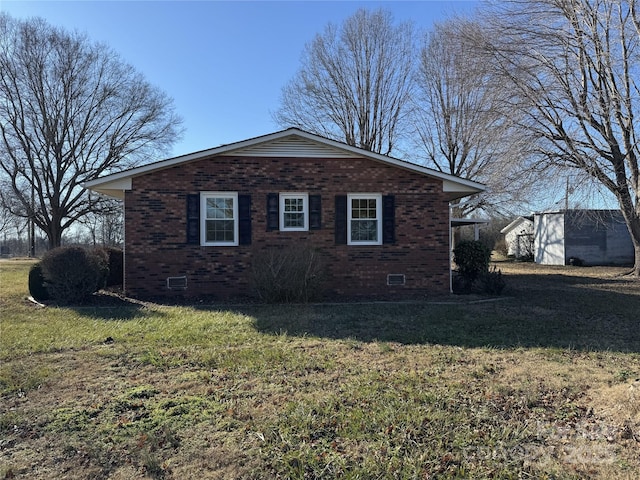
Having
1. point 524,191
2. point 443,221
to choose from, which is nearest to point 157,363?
point 443,221

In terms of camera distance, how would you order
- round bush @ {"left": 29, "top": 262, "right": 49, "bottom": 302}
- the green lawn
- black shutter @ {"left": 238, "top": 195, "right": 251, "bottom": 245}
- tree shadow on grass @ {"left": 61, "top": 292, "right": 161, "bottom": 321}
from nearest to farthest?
the green lawn < tree shadow on grass @ {"left": 61, "top": 292, "right": 161, "bottom": 321} < round bush @ {"left": 29, "top": 262, "right": 49, "bottom": 302} < black shutter @ {"left": 238, "top": 195, "right": 251, "bottom": 245}

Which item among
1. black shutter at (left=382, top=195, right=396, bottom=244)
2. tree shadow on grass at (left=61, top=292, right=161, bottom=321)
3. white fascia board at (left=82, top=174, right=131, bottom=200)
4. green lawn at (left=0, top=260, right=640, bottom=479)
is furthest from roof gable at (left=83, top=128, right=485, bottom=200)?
green lawn at (left=0, top=260, right=640, bottom=479)

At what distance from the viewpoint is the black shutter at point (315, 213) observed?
11.9 m

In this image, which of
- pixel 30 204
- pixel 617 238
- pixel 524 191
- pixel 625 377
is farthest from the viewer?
pixel 30 204

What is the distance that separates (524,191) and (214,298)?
14.6 meters

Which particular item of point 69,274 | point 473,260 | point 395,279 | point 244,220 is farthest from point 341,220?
point 69,274

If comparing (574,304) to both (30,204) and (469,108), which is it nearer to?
(469,108)

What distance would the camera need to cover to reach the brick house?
37.9 feet

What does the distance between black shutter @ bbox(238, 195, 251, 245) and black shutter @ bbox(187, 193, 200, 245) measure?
1.09 m

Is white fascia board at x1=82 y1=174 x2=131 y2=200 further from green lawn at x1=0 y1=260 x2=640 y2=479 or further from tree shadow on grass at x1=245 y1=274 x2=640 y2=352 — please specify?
tree shadow on grass at x1=245 y1=274 x2=640 y2=352

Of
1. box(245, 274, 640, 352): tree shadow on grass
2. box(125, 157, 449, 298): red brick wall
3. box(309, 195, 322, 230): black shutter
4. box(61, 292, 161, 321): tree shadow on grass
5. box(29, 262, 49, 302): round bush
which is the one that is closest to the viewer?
box(245, 274, 640, 352): tree shadow on grass

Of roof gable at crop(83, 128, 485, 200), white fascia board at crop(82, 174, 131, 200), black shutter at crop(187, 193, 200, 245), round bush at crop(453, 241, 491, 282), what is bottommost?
round bush at crop(453, 241, 491, 282)

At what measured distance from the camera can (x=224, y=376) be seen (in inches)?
199

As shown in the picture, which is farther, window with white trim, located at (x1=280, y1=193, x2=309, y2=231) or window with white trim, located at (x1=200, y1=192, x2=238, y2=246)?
window with white trim, located at (x1=280, y1=193, x2=309, y2=231)
